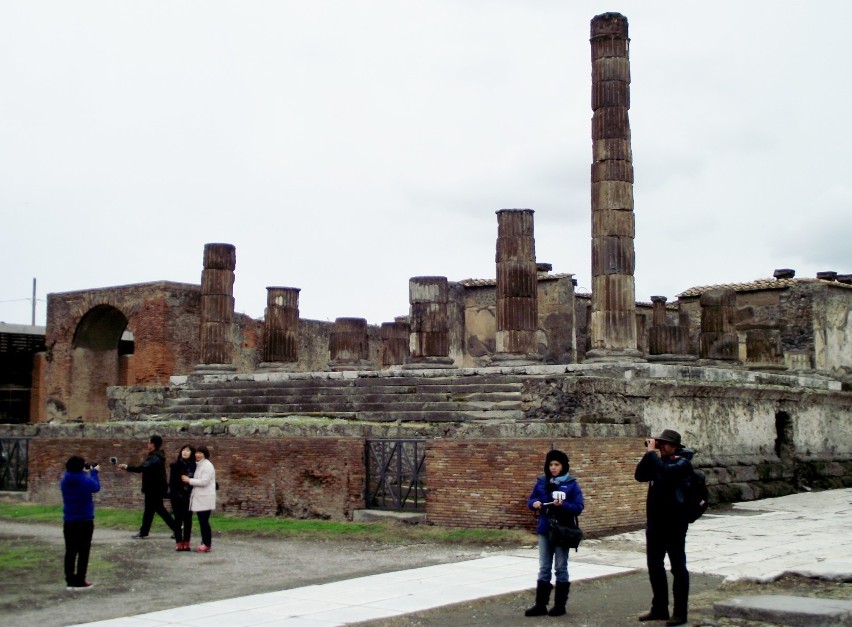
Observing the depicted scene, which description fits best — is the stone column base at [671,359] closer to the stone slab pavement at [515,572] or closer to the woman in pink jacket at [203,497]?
the stone slab pavement at [515,572]

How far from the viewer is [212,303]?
23000 mm

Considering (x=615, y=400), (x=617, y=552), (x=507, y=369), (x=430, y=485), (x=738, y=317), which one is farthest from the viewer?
(x=738, y=317)

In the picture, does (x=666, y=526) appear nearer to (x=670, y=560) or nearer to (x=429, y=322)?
(x=670, y=560)

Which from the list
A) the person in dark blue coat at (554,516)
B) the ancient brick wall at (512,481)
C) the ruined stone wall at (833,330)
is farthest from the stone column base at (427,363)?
the person in dark blue coat at (554,516)

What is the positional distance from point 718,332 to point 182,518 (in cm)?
1352

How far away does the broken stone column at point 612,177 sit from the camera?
55.2 feet

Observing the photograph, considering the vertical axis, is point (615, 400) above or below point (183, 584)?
above

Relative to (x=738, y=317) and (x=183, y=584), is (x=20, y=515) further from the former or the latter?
(x=738, y=317)

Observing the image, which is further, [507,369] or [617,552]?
[507,369]

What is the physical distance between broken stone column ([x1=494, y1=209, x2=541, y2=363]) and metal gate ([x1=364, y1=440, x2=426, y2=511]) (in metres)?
6.35

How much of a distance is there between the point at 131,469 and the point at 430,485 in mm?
3045

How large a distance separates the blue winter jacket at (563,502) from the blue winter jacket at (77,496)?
3.45 m

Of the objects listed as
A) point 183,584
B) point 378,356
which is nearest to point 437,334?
point 183,584

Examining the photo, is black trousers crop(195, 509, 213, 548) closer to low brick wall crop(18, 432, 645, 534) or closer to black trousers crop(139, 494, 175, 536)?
black trousers crop(139, 494, 175, 536)
